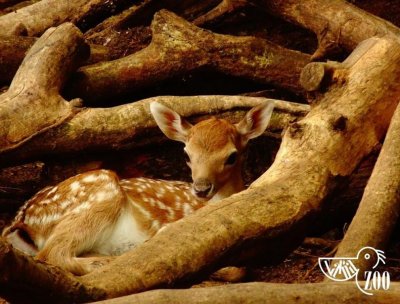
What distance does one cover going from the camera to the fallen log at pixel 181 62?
6.79 meters

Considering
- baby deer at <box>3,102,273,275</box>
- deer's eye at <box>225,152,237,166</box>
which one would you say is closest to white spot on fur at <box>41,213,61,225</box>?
baby deer at <box>3,102,273,275</box>

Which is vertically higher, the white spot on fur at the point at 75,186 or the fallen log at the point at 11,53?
the fallen log at the point at 11,53

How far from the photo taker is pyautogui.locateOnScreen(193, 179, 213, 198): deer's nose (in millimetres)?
5613

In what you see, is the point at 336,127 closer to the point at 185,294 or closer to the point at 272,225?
the point at 272,225

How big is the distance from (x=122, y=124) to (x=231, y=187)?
0.85 m

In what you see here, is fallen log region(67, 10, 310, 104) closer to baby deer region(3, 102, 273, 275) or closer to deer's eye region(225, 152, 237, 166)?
baby deer region(3, 102, 273, 275)

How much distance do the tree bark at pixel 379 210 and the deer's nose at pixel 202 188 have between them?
1188mm

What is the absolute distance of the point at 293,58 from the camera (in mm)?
7211

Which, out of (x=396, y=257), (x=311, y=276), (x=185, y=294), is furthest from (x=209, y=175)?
(x=185, y=294)

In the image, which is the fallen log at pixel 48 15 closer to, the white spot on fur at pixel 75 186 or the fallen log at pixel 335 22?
the fallen log at pixel 335 22

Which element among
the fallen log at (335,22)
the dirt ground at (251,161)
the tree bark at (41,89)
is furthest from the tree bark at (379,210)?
the tree bark at (41,89)

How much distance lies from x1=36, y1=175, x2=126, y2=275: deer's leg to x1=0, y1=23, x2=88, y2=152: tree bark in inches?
25.2

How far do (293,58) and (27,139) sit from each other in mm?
2362

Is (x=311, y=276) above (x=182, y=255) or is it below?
below
